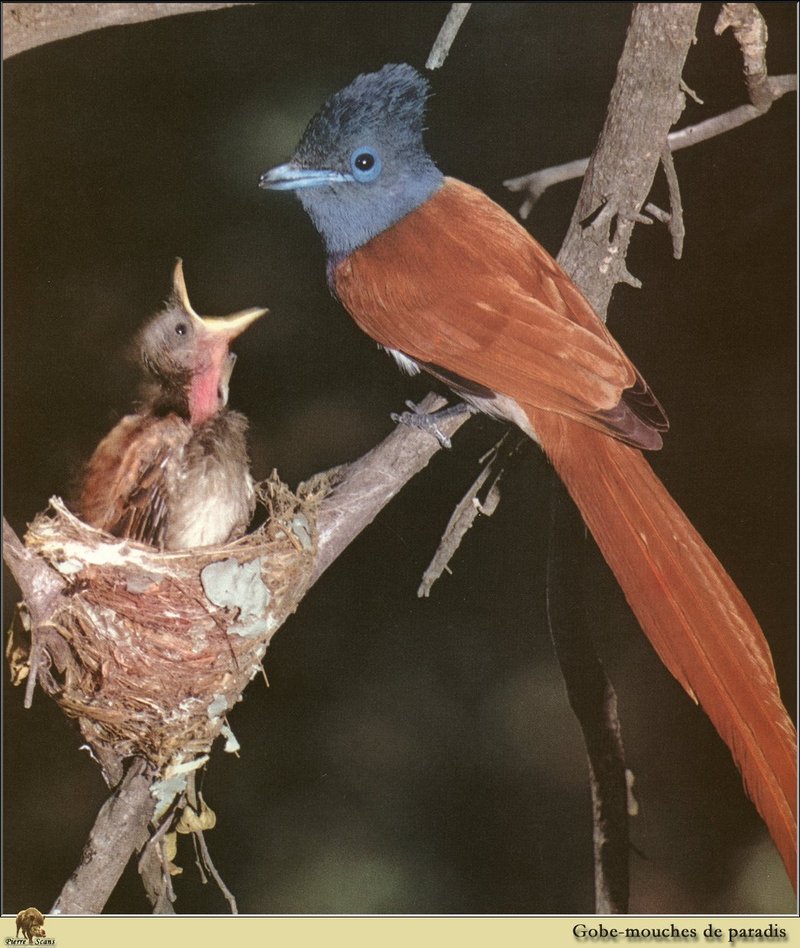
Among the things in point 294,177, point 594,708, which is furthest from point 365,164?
point 594,708

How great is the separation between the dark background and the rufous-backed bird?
0.06 m

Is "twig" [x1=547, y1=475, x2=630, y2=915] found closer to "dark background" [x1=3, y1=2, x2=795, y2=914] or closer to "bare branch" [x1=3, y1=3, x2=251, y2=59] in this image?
"dark background" [x1=3, y1=2, x2=795, y2=914]

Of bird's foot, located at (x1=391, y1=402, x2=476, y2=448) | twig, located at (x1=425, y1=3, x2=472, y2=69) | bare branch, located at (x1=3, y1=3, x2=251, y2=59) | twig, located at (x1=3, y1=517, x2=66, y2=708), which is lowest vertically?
bird's foot, located at (x1=391, y1=402, x2=476, y2=448)

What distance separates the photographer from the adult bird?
1.81 m

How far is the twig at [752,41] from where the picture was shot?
1.92 m

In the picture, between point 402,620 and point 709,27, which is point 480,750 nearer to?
point 402,620

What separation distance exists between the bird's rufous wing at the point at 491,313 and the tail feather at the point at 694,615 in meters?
0.11

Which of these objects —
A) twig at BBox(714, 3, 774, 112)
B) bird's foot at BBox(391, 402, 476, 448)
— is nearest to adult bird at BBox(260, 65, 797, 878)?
bird's foot at BBox(391, 402, 476, 448)

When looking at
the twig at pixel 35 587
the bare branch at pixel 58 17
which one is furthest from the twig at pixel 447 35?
the twig at pixel 35 587

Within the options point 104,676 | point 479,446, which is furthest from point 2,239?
point 479,446

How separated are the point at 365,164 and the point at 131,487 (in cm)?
97

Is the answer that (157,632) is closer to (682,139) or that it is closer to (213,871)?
(213,871)

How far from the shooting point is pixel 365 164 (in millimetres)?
2143

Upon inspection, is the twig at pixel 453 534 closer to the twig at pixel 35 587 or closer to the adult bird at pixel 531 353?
the adult bird at pixel 531 353
